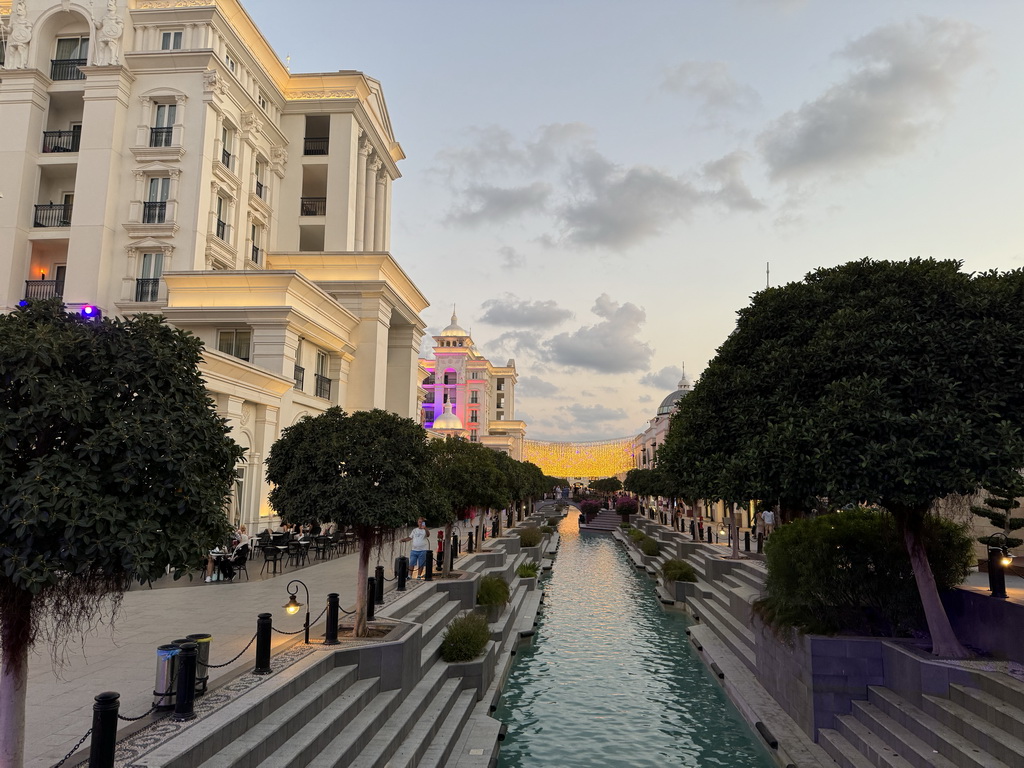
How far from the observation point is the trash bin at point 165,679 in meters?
7.77

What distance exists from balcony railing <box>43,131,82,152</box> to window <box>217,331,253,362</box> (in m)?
12.2

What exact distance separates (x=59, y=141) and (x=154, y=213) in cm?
657

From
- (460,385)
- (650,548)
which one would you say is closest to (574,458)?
(460,385)

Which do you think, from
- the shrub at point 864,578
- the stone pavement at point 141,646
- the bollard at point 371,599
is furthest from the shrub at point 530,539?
the shrub at point 864,578

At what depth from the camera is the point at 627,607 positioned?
25.0 meters

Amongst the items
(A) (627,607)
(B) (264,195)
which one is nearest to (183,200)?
(B) (264,195)

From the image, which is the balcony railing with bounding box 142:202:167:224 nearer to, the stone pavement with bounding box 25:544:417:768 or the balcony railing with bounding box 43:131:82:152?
the balcony railing with bounding box 43:131:82:152

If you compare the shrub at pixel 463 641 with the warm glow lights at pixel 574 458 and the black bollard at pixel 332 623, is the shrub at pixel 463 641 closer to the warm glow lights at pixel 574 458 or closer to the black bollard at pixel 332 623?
the black bollard at pixel 332 623

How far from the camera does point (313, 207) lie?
38875 millimetres

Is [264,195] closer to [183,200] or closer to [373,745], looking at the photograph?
[183,200]

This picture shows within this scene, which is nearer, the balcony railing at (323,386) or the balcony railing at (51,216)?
the balcony railing at (51,216)

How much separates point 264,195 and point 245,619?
28.7 meters

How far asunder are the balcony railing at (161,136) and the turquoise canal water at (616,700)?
25028mm

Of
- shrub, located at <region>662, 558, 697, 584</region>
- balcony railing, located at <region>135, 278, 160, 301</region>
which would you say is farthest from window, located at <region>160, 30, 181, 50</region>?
shrub, located at <region>662, 558, 697, 584</region>
